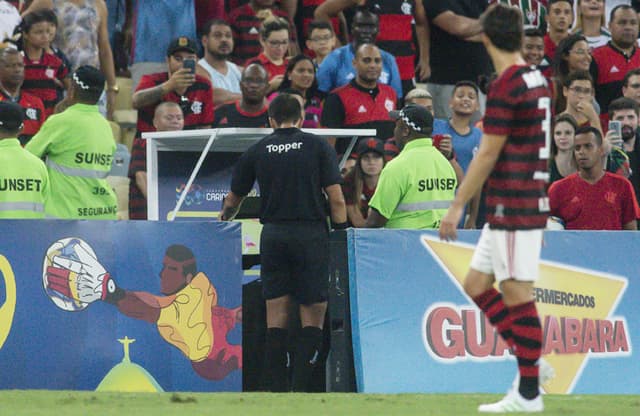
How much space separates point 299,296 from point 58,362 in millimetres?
1913

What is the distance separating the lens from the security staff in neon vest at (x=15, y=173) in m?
10.5

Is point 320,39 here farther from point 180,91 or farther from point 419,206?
point 419,206

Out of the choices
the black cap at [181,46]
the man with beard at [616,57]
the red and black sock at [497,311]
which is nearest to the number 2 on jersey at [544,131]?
the red and black sock at [497,311]

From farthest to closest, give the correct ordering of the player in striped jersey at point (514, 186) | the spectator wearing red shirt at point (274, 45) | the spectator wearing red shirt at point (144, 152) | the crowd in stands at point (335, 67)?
the spectator wearing red shirt at point (274, 45) < the crowd in stands at point (335, 67) < the spectator wearing red shirt at point (144, 152) < the player in striped jersey at point (514, 186)

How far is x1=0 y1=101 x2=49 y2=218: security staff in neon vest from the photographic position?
10500 millimetres

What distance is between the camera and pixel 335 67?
14.2 meters

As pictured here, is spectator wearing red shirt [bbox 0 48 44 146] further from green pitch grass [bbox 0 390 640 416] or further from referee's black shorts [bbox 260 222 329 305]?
green pitch grass [bbox 0 390 640 416]

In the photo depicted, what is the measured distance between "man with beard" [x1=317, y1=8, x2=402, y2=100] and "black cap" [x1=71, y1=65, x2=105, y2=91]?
357 centimetres

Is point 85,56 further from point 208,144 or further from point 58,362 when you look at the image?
point 58,362

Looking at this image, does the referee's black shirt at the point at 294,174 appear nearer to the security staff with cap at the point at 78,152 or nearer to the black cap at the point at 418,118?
the black cap at the point at 418,118

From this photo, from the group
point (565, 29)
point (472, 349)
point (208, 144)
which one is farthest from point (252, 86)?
point (565, 29)

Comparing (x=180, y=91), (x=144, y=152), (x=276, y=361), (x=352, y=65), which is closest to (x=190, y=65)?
(x=180, y=91)

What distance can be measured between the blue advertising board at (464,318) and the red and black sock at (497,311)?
2794mm

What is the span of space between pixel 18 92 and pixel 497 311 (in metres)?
6.95
